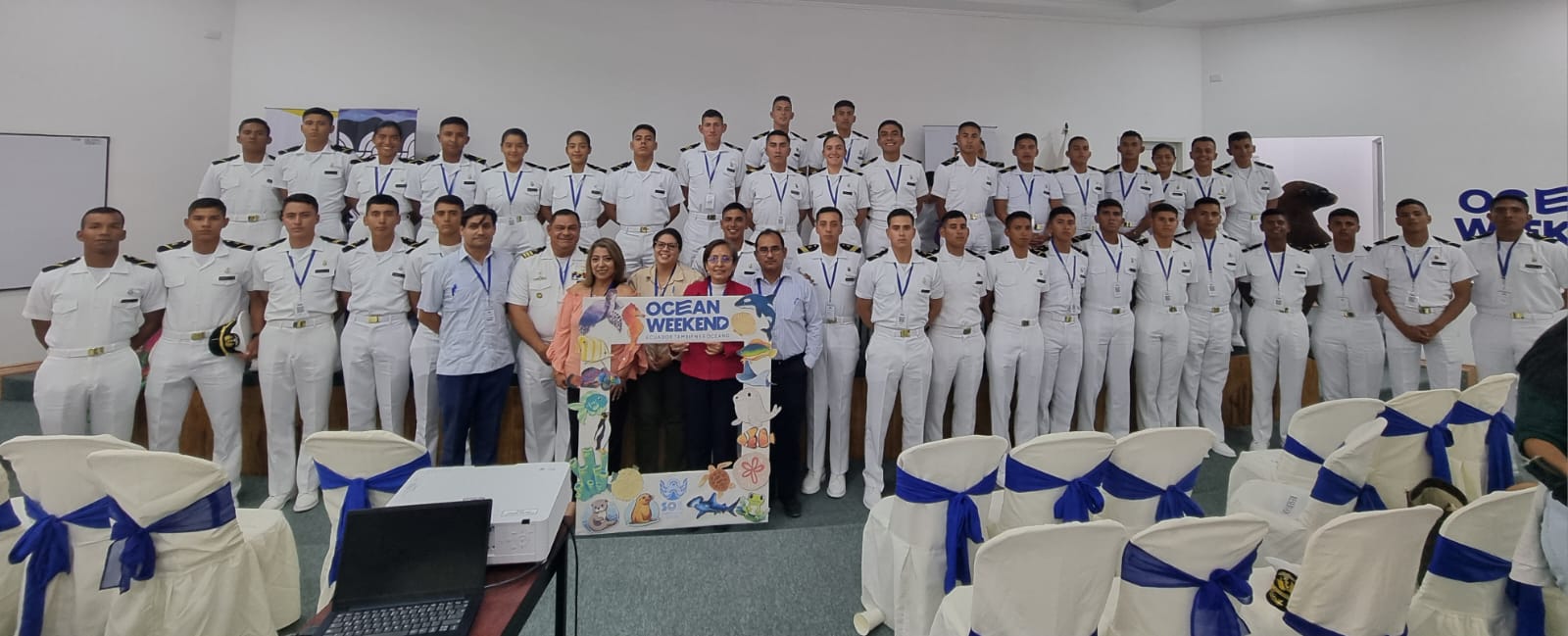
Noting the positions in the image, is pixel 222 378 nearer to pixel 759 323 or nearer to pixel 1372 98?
pixel 759 323

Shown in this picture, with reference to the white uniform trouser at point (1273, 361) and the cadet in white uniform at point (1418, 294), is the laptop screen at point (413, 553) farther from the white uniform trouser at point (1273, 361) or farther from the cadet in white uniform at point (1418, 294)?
the cadet in white uniform at point (1418, 294)

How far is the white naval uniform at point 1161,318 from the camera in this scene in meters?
4.87

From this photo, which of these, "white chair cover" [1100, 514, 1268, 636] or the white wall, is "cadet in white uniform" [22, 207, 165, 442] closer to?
the white wall

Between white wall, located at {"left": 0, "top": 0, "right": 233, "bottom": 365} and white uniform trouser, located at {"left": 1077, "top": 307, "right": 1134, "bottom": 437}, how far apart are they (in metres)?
8.27

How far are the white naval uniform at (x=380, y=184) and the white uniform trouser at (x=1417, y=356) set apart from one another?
25.5 feet

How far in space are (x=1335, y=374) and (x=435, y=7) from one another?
29.2 ft

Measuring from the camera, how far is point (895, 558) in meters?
2.37

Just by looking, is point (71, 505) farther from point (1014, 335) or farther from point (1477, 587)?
point (1014, 335)

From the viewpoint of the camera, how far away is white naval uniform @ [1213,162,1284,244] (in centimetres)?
595

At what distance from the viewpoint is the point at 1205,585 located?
1.64 metres

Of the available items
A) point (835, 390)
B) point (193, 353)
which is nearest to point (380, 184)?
point (193, 353)

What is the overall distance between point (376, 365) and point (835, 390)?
2932 mm

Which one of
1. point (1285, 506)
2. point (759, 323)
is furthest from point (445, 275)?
point (1285, 506)

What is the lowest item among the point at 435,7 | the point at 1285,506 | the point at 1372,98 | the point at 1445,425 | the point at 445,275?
the point at 1285,506
